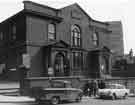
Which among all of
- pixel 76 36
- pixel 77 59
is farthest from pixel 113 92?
pixel 76 36

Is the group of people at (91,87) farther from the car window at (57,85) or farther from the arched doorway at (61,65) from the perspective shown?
the car window at (57,85)

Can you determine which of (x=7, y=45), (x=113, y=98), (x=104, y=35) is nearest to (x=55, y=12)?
(x=7, y=45)

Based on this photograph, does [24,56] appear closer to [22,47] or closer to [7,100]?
[22,47]

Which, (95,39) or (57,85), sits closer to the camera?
(57,85)

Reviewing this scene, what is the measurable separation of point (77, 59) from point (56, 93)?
18142mm

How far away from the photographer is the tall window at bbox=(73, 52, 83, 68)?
1391 inches

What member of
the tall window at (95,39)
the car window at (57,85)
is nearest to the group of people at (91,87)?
the car window at (57,85)

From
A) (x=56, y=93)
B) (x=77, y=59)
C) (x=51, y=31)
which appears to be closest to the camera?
(x=56, y=93)

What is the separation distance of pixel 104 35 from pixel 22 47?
1687 centimetres

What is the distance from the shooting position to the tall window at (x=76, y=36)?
35.9m

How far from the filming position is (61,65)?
32656 mm

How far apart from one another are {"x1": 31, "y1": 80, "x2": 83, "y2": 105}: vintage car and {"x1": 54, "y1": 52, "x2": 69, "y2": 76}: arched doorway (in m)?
11.6

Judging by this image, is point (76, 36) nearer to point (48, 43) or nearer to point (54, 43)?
point (48, 43)

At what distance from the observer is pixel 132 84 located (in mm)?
32812
